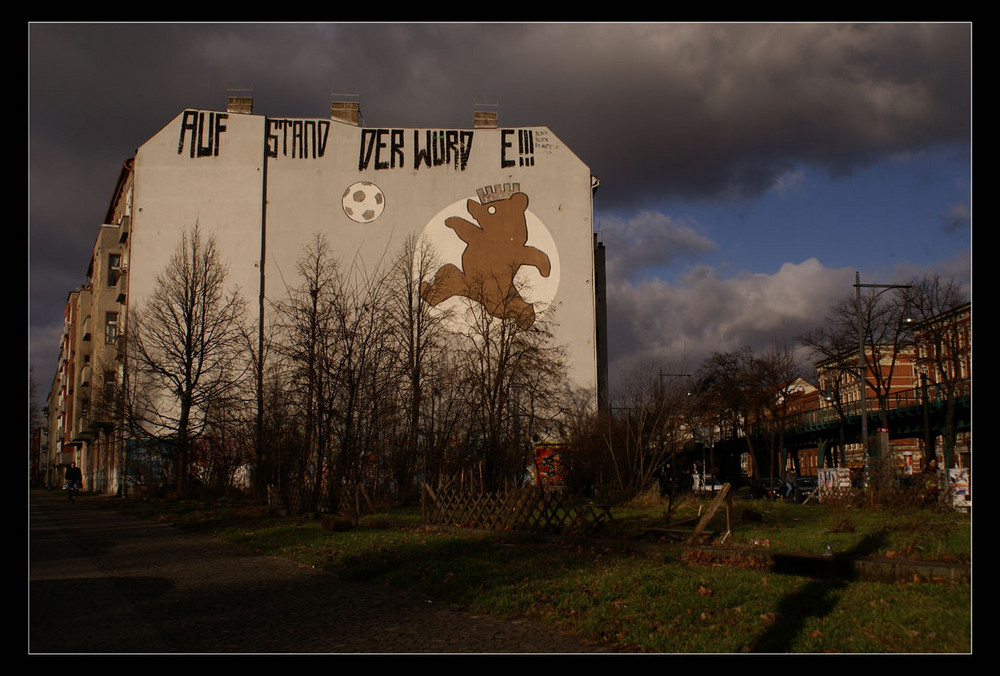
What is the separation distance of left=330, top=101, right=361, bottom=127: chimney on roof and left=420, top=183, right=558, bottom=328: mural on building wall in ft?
26.8

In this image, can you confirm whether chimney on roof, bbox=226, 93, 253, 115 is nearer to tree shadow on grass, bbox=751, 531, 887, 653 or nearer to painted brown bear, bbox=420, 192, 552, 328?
painted brown bear, bbox=420, 192, 552, 328

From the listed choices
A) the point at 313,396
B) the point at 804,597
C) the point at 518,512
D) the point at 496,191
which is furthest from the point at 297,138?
the point at 804,597

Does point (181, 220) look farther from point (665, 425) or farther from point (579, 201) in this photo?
point (665, 425)

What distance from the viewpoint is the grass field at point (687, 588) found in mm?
7273

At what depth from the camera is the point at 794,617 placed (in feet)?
26.1

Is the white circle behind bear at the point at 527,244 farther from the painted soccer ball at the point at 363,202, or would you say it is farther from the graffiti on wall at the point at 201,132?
the graffiti on wall at the point at 201,132

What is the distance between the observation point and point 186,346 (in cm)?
3662

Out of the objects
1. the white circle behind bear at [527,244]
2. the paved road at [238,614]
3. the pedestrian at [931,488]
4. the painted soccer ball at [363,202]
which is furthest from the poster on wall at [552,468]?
the paved road at [238,614]

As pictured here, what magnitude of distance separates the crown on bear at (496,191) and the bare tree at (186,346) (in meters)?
13.3

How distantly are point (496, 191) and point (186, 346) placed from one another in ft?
55.9

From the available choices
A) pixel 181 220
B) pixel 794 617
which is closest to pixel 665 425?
pixel 794 617

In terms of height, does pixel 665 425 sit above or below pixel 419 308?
below
